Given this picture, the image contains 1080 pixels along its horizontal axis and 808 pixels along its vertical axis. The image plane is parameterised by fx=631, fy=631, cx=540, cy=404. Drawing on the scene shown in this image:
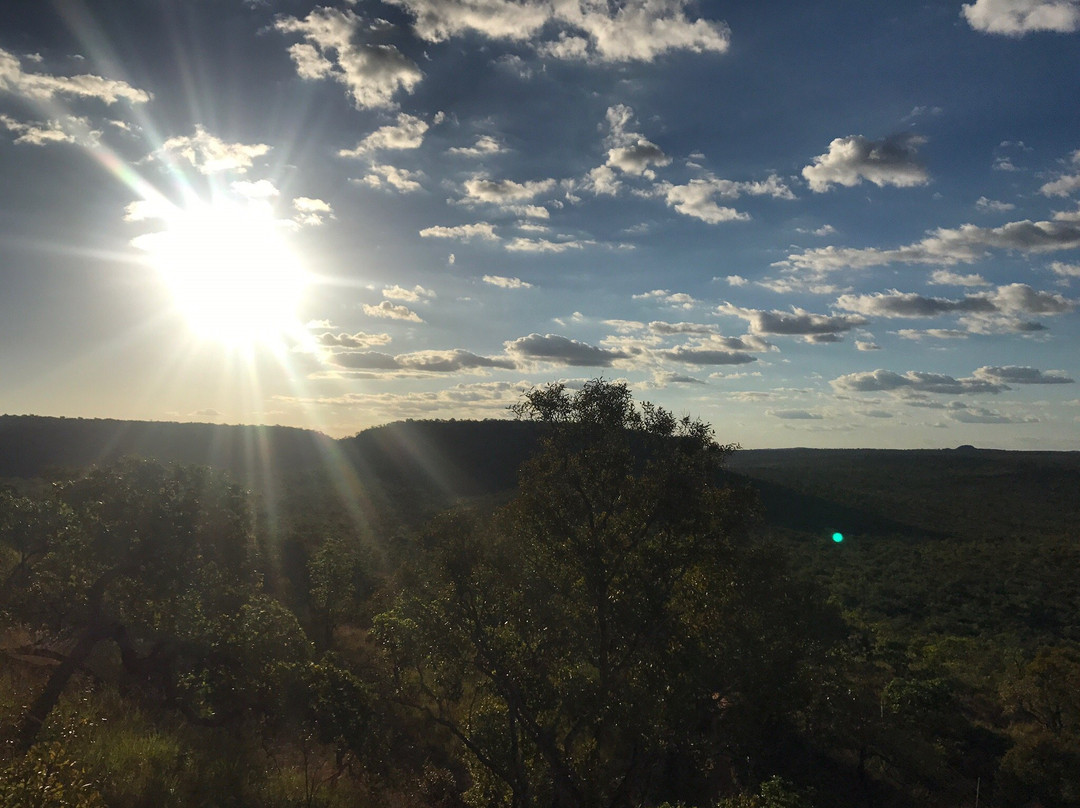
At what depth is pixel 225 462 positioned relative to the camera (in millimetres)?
117000

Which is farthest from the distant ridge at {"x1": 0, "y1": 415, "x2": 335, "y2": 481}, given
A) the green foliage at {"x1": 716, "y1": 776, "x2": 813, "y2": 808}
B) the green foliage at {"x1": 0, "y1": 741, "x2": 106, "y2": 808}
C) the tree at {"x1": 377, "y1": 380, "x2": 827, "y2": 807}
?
the green foliage at {"x1": 716, "y1": 776, "x2": 813, "y2": 808}

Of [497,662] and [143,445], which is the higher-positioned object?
[143,445]

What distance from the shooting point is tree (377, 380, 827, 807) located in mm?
16500

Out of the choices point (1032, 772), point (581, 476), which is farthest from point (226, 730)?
point (1032, 772)

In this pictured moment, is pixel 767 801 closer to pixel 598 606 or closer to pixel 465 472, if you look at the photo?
pixel 598 606

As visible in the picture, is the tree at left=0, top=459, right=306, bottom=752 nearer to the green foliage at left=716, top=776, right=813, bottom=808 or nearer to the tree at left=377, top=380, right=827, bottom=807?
the tree at left=377, top=380, right=827, bottom=807

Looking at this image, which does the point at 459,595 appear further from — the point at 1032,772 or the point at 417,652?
the point at 1032,772

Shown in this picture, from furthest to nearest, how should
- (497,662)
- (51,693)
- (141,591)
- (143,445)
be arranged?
(143,445) < (141,591) < (51,693) < (497,662)

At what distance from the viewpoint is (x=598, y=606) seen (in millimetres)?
17000

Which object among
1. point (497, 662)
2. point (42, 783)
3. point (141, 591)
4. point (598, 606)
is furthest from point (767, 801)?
point (141, 591)

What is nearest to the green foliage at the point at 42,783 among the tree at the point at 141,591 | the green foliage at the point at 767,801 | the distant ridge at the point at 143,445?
the tree at the point at 141,591

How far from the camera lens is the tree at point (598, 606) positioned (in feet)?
54.1

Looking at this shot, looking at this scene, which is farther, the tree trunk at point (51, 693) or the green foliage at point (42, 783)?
the tree trunk at point (51, 693)

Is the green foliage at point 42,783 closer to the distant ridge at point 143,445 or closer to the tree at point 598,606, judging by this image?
the tree at point 598,606
